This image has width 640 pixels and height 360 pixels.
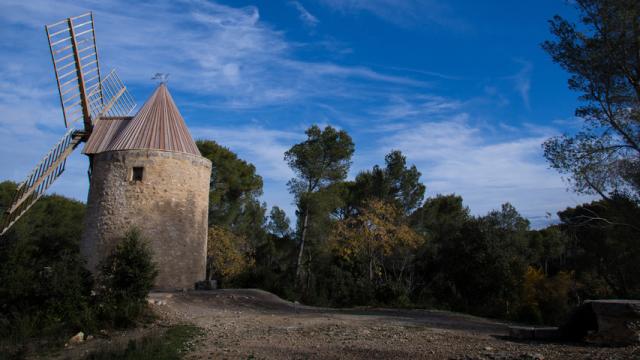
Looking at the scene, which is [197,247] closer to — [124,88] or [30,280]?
[30,280]

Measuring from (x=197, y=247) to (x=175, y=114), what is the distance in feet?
14.4

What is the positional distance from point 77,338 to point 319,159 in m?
15.6

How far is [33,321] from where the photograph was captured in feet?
26.8

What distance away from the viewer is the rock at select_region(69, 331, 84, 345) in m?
7.61

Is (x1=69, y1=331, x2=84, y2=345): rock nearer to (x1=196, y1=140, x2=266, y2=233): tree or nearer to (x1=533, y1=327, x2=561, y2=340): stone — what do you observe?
(x1=533, y1=327, x2=561, y2=340): stone

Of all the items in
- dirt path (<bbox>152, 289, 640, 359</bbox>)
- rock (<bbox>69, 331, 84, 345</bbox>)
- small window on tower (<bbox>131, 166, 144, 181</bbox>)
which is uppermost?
small window on tower (<bbox>131, 166, 144, 181</bbox>)

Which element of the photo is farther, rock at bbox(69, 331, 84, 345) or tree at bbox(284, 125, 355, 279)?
tree at bbox(284, 125, 355, 279)

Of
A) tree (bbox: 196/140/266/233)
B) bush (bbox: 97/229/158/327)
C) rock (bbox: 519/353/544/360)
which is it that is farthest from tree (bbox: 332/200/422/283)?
rock (bbox: 519/353/544/360)

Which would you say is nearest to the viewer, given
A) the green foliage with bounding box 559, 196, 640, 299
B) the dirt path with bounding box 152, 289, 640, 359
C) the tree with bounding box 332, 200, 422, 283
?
the dirt path with bounding box 152, 289, 640, 359

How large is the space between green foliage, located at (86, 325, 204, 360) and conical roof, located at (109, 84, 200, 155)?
303 inches

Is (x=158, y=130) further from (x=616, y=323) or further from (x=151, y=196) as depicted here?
(x=616, y=323)

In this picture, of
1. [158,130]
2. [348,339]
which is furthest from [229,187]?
[348,339]

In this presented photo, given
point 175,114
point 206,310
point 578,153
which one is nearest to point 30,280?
point 206,310

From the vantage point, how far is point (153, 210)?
1352cm
